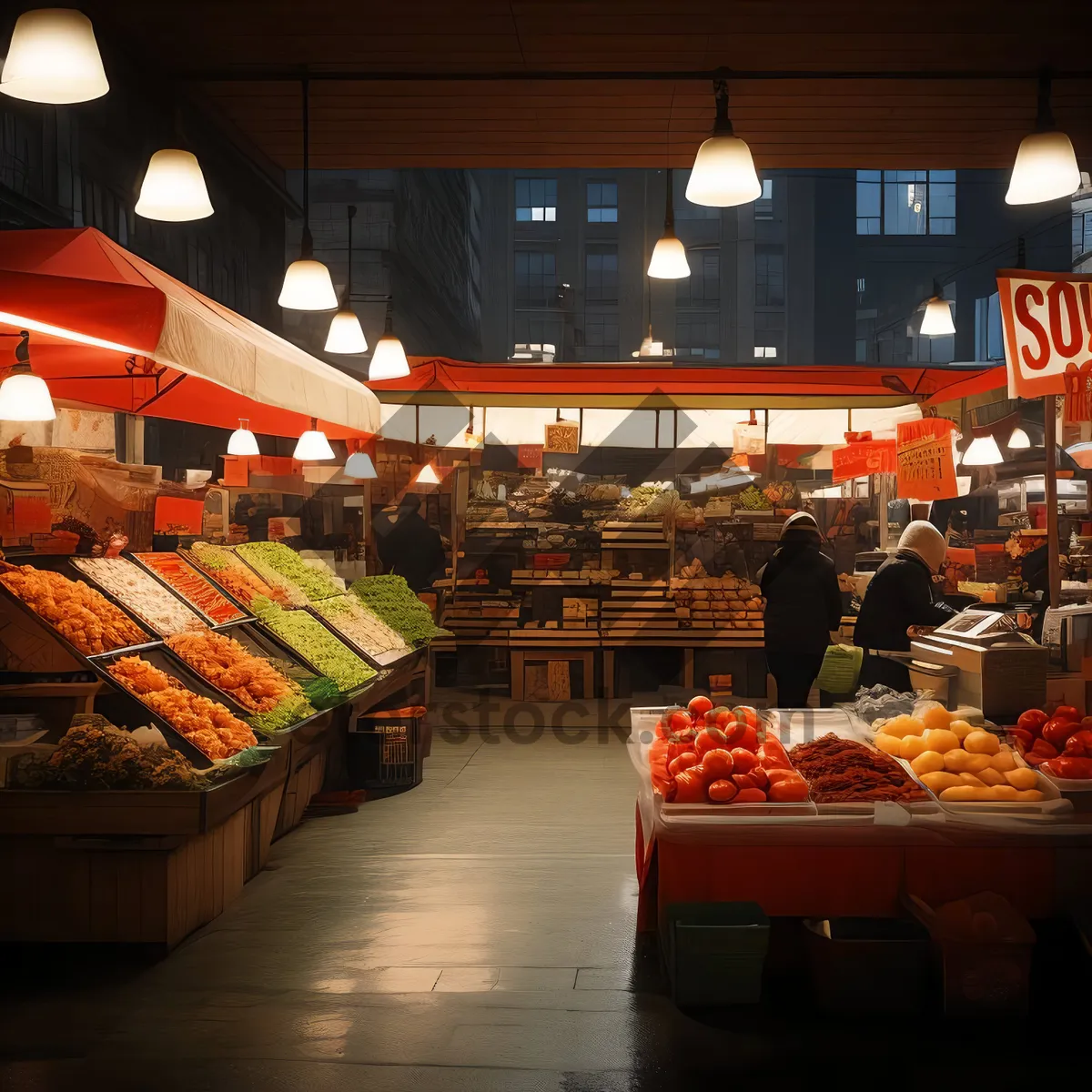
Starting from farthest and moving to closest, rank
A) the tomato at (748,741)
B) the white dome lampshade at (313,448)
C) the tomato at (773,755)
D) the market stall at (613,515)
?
the market stall at (613,515)
the white dome lampshade at (313,448)
the tomato at (748,741)
the tomato at (773,755)

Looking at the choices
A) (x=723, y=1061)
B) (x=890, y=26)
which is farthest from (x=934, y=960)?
(x=890, y=26)

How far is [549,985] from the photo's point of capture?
417 cm

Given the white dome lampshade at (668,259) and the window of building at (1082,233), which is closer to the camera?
the white dome lampshade at (668,259)

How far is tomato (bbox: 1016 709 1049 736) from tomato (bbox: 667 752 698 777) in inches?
66.5

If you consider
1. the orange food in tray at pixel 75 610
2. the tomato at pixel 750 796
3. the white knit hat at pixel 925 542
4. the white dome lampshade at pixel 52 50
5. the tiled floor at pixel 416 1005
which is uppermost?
the white dome lampshade at pixel 52 50

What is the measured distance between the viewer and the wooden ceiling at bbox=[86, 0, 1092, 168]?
5332mm

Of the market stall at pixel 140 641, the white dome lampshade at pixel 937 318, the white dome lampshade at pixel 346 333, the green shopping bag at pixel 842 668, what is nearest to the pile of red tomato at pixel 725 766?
the market stall at pixel 140 641

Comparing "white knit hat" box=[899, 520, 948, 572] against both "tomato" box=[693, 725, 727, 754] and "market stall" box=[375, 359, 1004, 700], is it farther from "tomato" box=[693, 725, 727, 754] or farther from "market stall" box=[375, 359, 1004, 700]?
"market stall" box=[375, 359, 1004, 700]

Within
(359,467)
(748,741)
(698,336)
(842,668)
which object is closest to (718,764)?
(748,741)

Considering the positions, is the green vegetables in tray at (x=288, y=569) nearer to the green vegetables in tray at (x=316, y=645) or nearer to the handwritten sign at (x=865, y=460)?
the green vegetables in tray at (x=316, y=645)

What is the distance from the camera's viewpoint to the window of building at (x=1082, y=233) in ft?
94.7

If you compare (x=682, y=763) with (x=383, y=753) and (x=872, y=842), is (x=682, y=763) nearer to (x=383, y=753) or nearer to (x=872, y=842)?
(x=872, y=842)

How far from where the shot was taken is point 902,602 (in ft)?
23.9

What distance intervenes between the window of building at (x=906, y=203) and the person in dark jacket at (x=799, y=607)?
107 feet
